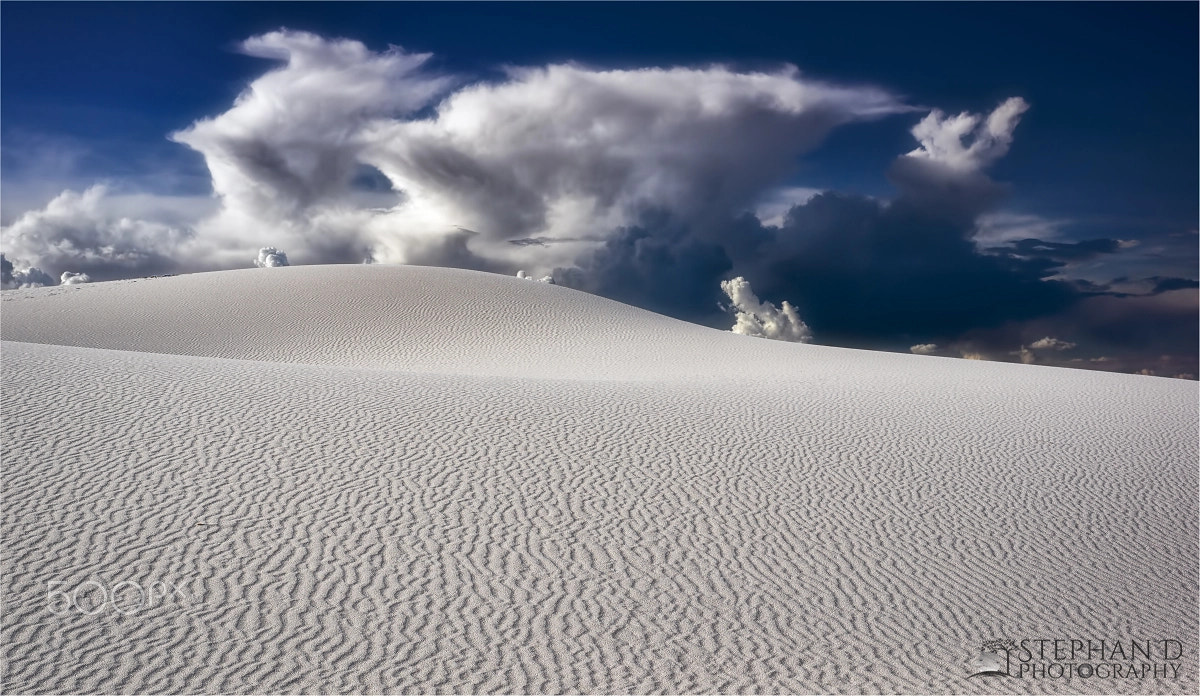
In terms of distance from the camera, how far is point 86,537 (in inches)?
271

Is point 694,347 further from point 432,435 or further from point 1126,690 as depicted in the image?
point 1126,690

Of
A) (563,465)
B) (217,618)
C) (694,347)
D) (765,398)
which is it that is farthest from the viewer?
(694,347)

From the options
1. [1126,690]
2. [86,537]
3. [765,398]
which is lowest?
[1126,690]

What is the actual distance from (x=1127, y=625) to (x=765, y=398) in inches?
349

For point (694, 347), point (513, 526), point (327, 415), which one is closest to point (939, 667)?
point (513, 526)

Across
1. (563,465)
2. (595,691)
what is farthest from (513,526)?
(595,691)

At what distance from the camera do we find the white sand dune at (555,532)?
5.67 m

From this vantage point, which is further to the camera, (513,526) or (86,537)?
(513,526)

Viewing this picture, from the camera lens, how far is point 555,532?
774cm

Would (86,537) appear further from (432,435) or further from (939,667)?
(939,667)

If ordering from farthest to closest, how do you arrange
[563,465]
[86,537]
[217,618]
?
1. [563,465]
2. [86,537]
3. [217,618]

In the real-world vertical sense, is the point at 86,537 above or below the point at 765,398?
below

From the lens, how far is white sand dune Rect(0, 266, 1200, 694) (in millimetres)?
5668

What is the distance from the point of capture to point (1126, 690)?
241 inches
